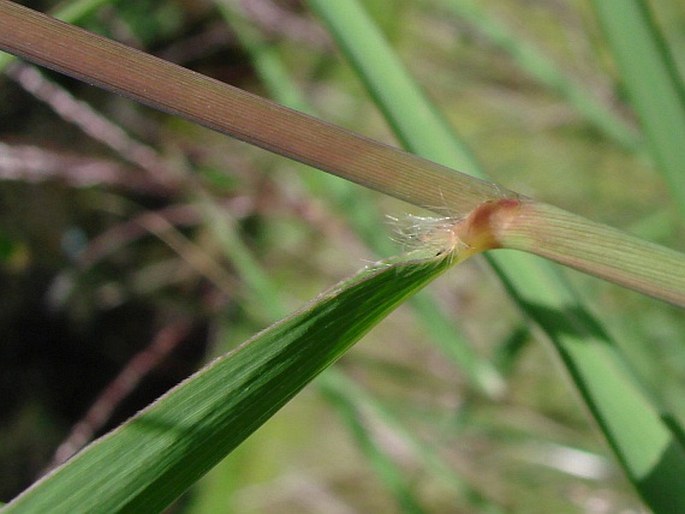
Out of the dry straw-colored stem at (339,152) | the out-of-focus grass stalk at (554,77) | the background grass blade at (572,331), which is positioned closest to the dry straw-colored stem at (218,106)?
the dry straw-colored stem at (339,152)

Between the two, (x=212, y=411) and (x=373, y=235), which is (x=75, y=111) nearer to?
(x=373, y=235)

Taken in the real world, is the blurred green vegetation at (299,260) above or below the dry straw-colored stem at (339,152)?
above

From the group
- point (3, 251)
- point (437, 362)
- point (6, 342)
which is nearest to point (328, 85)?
point (437, 362)

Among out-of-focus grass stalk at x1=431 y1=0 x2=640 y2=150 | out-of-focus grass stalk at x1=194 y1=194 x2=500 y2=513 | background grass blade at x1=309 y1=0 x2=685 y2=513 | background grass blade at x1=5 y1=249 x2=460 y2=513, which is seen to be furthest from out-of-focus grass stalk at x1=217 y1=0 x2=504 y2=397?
background grass blade at x1=5 y1=249 x2=460 y2=513

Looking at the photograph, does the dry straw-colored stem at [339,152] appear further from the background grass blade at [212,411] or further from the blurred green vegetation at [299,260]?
the blurred green vegetation at [299,260]

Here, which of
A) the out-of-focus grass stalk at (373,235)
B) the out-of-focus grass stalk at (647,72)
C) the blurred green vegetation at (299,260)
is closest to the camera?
the out-of-focus grass stalk at (647,72)

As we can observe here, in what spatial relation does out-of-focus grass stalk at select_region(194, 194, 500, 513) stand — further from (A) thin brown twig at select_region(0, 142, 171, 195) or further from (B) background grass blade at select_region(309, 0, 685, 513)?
(B) background grass blade at select_region(309, 0, 685, 513)
